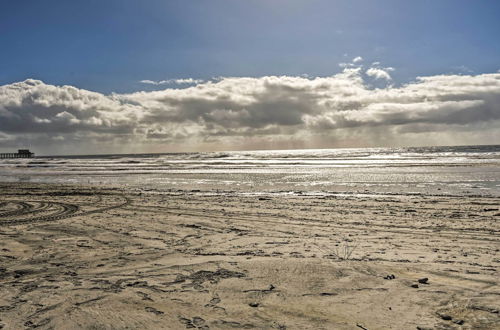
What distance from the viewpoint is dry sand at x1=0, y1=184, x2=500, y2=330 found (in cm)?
435

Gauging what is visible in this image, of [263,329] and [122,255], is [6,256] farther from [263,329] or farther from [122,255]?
[263,329]

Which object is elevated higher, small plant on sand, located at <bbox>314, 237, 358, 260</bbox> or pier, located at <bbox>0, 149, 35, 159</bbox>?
pier, located at <bbox>0, 149, 35, 159</bbox>

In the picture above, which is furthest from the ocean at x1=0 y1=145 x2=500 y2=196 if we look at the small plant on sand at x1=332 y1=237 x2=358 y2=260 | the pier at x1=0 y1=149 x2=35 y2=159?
the pier at x1=0 y1=149 x2=35 y2=159

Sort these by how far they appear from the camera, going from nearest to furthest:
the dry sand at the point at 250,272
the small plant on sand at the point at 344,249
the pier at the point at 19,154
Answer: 1. the dry sand at the point at 250,272
2. the small plant on sand at the point at 344,249
3. the pier at the point at 19,154

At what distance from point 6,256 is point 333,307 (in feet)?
20.3

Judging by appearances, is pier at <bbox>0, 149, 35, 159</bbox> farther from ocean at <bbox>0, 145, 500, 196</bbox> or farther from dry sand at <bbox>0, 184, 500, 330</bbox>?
dry sand at <bbox>0, 184, 500, 330</bbox>

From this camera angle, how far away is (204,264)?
6.39 metres

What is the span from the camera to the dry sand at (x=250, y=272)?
14.3ft

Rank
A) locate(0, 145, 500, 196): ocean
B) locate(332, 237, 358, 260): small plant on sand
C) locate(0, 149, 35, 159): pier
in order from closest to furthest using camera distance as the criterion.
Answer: locate(332, 237, 358, 260): small plant on sand, locate(0, 145, 500, 196): ocean, locate(0, 149, 35, 159): pier

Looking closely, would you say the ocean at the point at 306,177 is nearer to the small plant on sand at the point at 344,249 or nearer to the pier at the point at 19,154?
the small plant on sand at the point at 344,249

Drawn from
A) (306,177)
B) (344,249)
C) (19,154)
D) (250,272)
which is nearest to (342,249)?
(344,249)

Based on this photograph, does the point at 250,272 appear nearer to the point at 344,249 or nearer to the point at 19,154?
the point at 344,249

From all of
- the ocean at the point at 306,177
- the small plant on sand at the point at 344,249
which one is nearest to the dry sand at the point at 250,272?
the small plant on sand at the point at 344,249

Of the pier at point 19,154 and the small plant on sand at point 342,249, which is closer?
the small plant on sand at point 342,249
